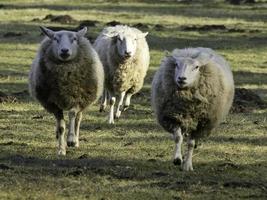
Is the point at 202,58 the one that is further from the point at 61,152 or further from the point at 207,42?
the point at 207,42

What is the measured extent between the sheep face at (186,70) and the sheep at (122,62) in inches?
235

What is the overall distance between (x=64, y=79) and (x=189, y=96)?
2.66 m

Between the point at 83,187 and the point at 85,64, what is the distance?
4.56m

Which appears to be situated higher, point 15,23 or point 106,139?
point 106,139

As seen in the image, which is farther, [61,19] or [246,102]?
[61,19]

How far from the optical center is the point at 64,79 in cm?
1534

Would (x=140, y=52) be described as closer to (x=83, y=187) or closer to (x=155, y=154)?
(x=155, y=154)

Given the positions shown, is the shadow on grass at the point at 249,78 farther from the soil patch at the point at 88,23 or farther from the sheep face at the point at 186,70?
the soil patch at the point at 88,23

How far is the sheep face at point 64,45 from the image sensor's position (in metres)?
15.4

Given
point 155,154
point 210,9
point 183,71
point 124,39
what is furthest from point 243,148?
point 210,9

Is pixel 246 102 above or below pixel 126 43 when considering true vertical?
below

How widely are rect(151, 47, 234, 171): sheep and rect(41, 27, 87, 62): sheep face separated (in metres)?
1.86

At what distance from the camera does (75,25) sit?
1837 inches

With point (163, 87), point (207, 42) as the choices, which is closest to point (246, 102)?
point (163, 87)
